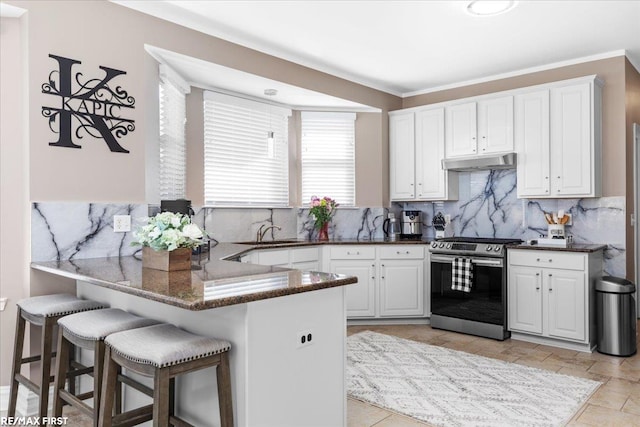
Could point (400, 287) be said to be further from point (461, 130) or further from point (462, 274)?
point (461, 130)

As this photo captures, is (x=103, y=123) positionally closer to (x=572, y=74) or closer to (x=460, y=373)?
(x=460, y=373)

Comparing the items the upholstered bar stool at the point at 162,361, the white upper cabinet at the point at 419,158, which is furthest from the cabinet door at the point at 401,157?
the upholstered bar stool at the point at 162,361

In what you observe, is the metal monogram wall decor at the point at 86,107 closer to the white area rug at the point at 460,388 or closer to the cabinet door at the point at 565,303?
the white area rug at the point at 460,388

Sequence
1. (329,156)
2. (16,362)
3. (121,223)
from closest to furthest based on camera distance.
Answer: (16,362) < (121,223) < (329,156)

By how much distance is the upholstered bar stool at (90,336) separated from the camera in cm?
208

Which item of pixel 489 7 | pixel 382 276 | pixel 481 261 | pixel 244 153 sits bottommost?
pixel 382 276

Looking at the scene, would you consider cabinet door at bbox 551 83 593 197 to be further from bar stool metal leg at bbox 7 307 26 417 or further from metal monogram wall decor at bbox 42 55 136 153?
bar stool metal leg at bbox 7 307 26 417

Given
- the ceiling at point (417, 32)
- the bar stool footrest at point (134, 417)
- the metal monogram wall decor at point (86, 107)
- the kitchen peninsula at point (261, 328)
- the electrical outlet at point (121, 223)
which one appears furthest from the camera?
the ceiling at point (417, 32)

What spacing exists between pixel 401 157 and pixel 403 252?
4.05 feet

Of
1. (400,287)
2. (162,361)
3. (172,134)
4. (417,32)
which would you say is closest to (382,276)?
(400,287)

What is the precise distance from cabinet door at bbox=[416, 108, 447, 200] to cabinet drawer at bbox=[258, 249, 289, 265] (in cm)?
183

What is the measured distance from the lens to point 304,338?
2.07 metres

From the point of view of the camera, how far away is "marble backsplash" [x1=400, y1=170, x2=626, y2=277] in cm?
425

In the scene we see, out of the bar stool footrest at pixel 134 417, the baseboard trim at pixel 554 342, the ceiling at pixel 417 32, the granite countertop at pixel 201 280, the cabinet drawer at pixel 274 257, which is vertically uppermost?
the ceiling at pixel 417 32
